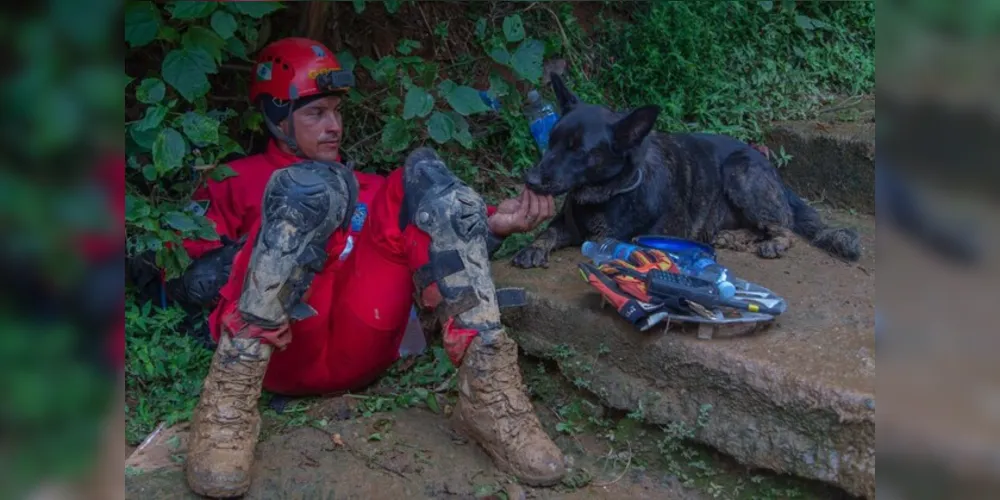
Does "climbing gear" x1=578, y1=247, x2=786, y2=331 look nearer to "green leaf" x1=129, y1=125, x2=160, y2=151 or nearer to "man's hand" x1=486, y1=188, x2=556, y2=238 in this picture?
"man's hand" x1=486, y1=188, x2=556, y2=238

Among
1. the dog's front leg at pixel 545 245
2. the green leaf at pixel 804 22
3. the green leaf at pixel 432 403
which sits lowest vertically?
the green leaf at pixel 432 403

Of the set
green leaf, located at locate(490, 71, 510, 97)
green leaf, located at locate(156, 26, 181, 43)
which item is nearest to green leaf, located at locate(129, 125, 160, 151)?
green leaf, located at locate(156, 26, 181, 43)

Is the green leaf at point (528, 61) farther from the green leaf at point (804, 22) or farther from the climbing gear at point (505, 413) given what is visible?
the green leaf at point (804, 22)

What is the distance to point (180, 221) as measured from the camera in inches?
126

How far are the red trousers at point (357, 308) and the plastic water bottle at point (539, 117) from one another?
6.04 ft

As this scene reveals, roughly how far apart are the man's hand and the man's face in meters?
0.81

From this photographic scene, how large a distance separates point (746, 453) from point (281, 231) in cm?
163

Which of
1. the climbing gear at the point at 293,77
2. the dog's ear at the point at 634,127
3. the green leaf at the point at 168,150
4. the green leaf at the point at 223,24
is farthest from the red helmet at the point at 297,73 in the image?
the dog's ear at the point at 634,127

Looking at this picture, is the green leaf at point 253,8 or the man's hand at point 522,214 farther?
the green leaf at point 253,8

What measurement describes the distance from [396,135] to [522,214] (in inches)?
49.4

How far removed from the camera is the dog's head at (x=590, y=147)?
361cm

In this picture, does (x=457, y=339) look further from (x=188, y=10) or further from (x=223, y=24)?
(x=188, y=10)

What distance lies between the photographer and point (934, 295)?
0.84 meters

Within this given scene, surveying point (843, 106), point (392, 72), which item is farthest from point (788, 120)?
point (392, 72)
